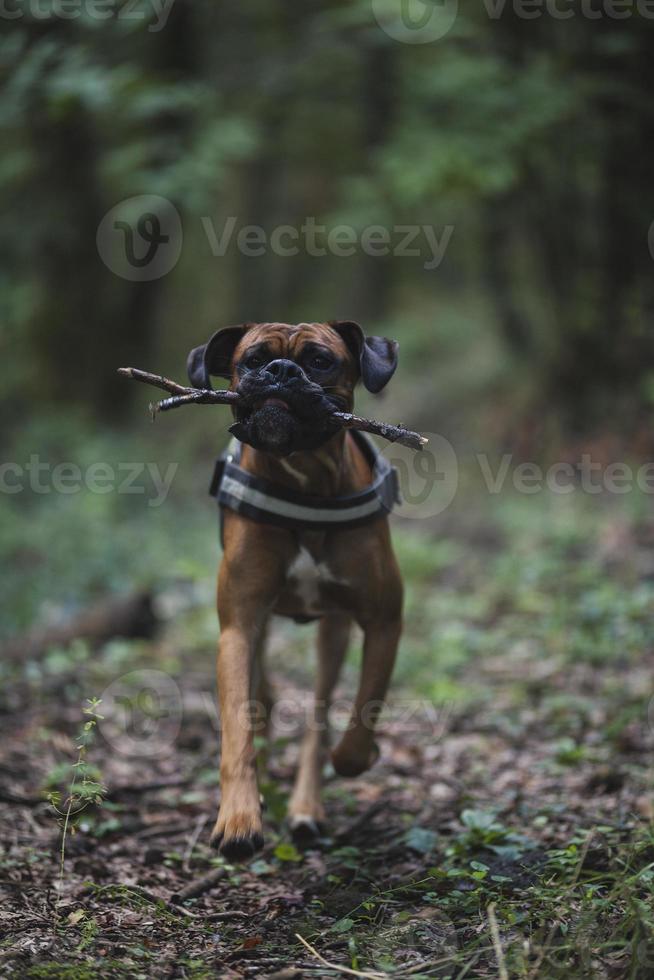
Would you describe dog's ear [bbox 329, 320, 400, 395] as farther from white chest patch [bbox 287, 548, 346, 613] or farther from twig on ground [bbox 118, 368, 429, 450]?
white chest patch [bbox 287, 548, 346, 613]

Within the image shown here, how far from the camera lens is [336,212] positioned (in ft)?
36.0

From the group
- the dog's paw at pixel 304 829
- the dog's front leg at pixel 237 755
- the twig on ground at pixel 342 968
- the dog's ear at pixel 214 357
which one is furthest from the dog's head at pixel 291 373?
the dog's paw at pixel 304 829

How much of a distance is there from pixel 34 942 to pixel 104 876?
0.72 metres

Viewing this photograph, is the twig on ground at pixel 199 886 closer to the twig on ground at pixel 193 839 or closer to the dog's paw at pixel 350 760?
the twig on ground at pixel 193 839

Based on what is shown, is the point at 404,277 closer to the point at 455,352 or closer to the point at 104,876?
the point at 455,352

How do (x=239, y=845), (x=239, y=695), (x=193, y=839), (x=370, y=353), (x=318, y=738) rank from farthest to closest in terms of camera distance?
(x=318, y=738), (x=193, y=839), (x=370, y=353), (x=239, y=695), (x=239, y=845)

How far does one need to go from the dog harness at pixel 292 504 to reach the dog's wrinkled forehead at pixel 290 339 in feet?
1.50

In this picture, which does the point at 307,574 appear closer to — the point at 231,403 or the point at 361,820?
the point at 231,403

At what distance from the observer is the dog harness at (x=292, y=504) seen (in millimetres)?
3529

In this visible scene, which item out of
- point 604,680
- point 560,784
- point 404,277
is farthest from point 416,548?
point 404,277

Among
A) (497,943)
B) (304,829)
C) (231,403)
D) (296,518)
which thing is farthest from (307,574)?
(497,943)

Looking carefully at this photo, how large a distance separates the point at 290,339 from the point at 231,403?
0.32 metres

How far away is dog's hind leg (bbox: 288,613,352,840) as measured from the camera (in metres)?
4.05

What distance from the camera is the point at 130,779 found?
4633mm
